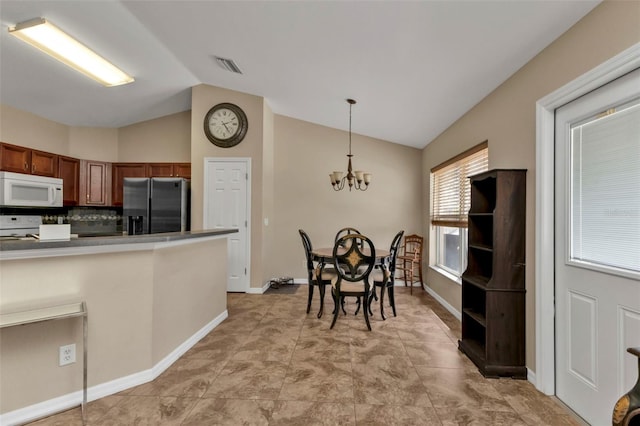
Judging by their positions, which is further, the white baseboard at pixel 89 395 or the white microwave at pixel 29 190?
the white microwave at pixel 29 190

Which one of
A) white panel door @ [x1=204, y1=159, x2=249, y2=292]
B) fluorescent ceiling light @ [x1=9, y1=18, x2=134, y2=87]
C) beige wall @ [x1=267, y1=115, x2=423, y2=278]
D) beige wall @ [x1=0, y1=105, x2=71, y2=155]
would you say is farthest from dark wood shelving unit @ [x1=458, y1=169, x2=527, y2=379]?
beige wall @ [x1=0, y1=105, x2=71, y2=155]

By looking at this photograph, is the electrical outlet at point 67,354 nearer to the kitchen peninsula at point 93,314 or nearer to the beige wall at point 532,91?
the kitchen peninsula at point 93,314

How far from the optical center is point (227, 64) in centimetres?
369

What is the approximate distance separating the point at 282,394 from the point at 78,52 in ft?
13.1

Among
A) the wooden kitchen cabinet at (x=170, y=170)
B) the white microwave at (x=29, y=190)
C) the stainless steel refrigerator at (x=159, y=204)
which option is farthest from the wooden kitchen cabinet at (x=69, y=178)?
the wooden kitchen cabinet at (x=170, y=170)

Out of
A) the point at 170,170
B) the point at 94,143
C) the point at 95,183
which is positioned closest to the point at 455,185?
the point at 170,170

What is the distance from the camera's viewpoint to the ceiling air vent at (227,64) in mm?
3572

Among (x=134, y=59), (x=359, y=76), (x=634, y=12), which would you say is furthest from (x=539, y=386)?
(x=134, y=59)

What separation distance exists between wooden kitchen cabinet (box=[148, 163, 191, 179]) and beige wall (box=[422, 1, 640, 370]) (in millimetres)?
4245

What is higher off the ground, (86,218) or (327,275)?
(86,218)

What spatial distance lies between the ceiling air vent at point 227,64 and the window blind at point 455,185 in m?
2.97

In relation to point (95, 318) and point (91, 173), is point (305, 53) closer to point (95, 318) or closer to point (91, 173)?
point (95, 318)

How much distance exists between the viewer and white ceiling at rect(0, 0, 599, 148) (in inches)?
80.1

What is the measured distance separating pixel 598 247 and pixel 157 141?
6045 mm
